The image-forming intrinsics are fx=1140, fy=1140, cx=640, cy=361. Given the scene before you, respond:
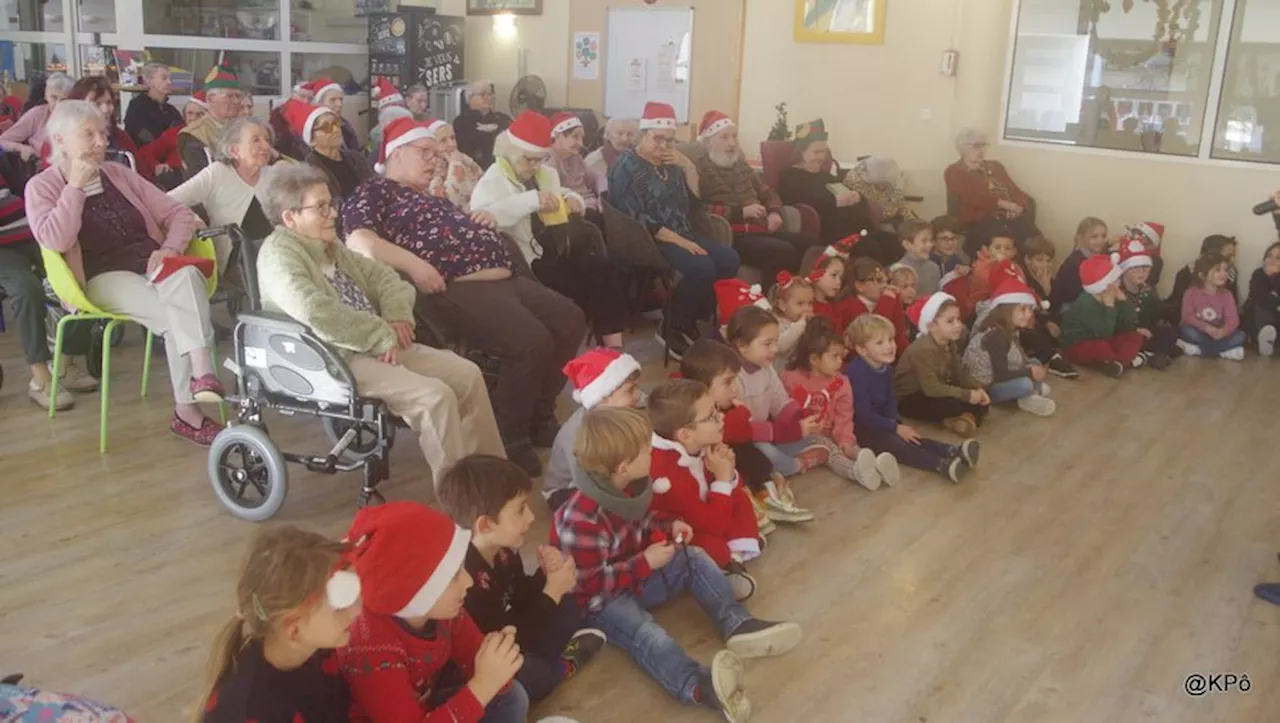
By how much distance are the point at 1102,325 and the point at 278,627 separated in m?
5.41

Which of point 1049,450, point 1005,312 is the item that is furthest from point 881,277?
point 1049,450

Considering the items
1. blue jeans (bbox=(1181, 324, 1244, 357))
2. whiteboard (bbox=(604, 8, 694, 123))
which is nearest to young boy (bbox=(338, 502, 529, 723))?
blue jeans (bbox=(1181, 324, 1244, 357))

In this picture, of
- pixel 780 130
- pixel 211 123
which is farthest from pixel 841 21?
pixel 211 123

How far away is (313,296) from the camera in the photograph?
11.2 ft

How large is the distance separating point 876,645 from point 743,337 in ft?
4.67

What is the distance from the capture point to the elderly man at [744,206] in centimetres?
650

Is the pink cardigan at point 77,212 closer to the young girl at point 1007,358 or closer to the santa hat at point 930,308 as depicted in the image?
the santa hat at point 930,308

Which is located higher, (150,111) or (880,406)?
(150,111)

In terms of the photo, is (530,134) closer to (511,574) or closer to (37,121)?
(511,574)

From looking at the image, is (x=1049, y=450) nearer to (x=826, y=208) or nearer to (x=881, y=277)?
(x=881, y=277)

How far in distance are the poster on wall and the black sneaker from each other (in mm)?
7535

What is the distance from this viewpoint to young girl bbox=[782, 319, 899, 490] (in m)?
4.23

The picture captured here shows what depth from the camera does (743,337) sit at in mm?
4137

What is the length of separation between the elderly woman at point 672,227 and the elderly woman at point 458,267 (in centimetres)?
148
